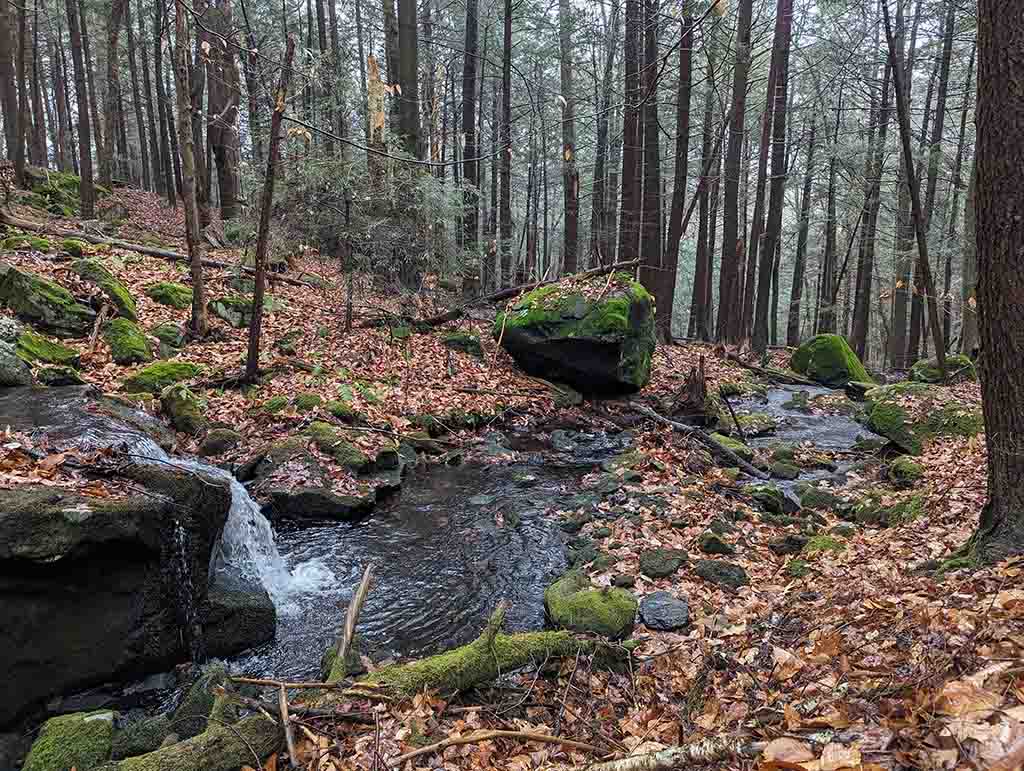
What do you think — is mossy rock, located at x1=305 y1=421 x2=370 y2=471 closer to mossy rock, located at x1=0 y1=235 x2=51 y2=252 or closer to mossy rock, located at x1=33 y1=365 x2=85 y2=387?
mossy rock, located at x1=33 y1=365 x2=85 y2=387

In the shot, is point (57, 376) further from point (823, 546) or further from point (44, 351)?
point (823, 546)

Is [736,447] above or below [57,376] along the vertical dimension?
below

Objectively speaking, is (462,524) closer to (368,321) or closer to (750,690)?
(750,690)

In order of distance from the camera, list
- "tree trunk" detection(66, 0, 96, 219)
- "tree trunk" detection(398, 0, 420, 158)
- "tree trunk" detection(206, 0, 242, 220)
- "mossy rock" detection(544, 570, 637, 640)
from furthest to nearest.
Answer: "tree trunk" detection(206, 0, 242, 220), "tree trunk" detection(66, 0, 96, 219), "tree trunk" detection(398, 0, 420, 158), "mossy rock" detection(544, 570, 637, 640)

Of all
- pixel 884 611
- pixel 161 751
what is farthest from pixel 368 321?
pixel 884 611

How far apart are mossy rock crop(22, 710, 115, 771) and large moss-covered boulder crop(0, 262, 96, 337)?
25.8ft

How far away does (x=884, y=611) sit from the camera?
3602mm

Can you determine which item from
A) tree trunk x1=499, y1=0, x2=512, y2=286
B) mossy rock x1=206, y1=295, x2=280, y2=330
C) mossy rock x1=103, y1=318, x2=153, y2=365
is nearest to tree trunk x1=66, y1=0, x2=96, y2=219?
mossy rock x1=206, y1=295, x2=280, y2=330

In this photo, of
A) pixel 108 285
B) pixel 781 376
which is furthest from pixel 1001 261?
pixel 781 376

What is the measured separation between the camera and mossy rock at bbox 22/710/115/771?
344cm

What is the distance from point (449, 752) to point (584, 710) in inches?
41.2

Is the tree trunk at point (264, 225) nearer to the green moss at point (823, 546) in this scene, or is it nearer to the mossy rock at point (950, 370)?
the green moss at point (823, 546)

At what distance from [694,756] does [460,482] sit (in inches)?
275

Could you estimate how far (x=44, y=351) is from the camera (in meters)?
8.67
